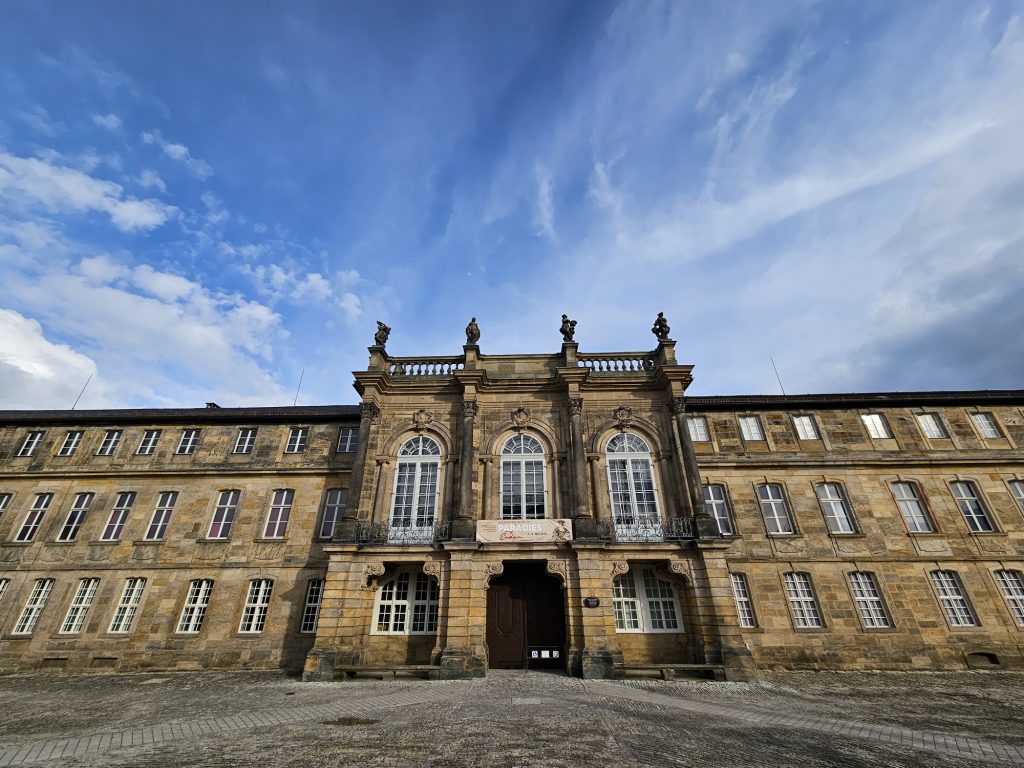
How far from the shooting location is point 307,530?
19.7m

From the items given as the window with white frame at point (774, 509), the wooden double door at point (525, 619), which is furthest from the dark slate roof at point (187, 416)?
the window with white frame at point (774, 509)

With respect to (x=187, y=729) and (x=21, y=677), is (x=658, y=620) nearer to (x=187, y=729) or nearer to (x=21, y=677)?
(x=187, y=729)

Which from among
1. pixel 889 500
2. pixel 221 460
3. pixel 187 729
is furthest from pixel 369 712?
pixel 889 500

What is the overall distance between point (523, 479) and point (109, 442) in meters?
20.4

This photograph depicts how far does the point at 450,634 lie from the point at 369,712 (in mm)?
4819

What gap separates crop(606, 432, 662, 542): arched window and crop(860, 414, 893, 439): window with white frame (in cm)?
1109

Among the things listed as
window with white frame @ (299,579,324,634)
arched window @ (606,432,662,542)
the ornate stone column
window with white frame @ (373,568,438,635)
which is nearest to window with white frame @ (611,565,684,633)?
arched window @ (606,432,662,542)

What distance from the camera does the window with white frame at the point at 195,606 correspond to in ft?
59.7

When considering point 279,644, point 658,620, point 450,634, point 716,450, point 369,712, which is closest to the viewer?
point 369,712

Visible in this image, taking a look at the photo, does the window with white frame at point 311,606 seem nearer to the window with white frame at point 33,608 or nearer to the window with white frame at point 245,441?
the window with white frame at point 245,441

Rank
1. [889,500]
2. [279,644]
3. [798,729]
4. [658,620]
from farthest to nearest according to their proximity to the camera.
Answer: [889,500], [279,644], [658,620], [798,729]

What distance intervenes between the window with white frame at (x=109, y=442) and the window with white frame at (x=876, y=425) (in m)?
35.5

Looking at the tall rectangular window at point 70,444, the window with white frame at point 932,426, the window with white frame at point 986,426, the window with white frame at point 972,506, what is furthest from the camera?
the tall rectangular window at point 70,444

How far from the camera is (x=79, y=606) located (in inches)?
734
